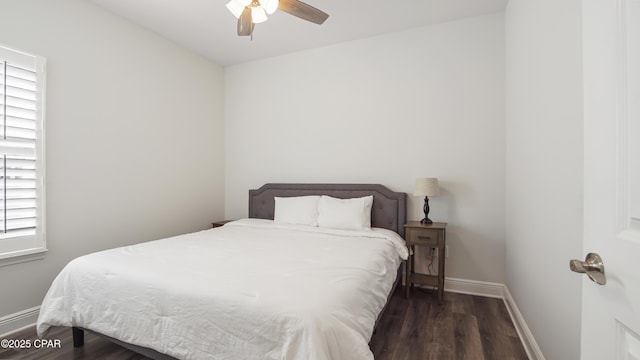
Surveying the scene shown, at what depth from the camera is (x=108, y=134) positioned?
281cm

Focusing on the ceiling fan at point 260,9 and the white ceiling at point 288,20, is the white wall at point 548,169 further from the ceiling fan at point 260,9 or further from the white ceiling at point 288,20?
the ceiling fan at point 260,9

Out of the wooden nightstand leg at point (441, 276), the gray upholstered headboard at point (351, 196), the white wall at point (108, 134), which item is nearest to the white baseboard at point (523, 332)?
the wooden nightstand leg at point (441, 276)

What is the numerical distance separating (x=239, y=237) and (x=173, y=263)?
87 cm

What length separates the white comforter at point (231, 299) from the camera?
1229 mm

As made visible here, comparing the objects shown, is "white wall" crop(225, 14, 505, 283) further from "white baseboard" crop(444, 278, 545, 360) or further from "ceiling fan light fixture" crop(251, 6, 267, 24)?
"ceiling fan light fixture" crop(251, 6, 267, 24)

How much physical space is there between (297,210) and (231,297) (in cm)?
192

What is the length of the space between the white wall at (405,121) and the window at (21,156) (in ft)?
7.24

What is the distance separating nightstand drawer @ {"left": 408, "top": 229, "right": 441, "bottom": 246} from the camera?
2682 millimetres

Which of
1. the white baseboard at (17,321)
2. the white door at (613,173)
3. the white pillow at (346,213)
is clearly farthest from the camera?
the white pillow at (346,213)

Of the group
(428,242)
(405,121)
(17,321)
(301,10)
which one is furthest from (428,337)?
(17,321)

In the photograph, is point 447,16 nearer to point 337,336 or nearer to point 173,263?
point 337,336

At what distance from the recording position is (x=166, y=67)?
3.39m

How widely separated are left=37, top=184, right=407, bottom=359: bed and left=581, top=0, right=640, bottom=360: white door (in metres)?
0.86

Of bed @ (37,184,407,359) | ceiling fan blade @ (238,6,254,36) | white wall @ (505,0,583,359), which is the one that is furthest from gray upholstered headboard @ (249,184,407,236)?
ceiling fan blade @ (238,6,254,36)
